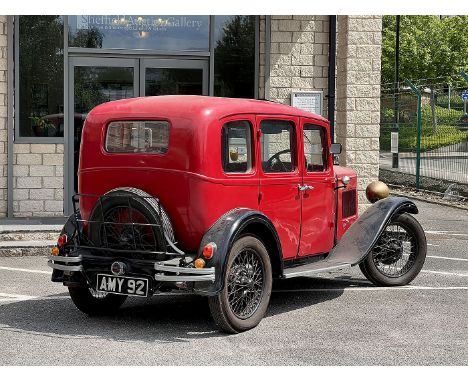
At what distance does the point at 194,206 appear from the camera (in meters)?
6.93

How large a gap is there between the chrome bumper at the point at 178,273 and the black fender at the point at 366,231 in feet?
6.50

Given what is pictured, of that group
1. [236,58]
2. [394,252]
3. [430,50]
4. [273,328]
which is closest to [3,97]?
[236,58]

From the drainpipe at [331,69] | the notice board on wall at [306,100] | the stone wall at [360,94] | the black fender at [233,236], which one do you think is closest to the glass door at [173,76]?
the notice board on wall at [306,100]

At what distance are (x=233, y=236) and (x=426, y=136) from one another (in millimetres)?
13965

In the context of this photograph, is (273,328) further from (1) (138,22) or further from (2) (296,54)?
(1) (138,22)

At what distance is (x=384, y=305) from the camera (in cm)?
795

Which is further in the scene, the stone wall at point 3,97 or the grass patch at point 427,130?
the grass patch at point 427,130

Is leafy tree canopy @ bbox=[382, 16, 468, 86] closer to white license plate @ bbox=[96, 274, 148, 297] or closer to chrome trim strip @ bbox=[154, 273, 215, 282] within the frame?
white license plate @ bbox=[96, 274, 148, 297]

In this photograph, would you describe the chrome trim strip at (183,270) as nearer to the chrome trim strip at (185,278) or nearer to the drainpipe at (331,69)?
the chrome trim strip at (185,278)

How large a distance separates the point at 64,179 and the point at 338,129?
423 centimetres

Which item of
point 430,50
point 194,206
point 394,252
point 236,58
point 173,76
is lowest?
point 394,252

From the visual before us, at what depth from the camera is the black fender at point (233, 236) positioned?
6.63 metres

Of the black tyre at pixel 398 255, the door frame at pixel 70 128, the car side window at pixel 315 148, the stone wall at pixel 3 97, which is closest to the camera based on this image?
the car side window at pixel 315 148

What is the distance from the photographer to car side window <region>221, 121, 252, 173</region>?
7230 mm
